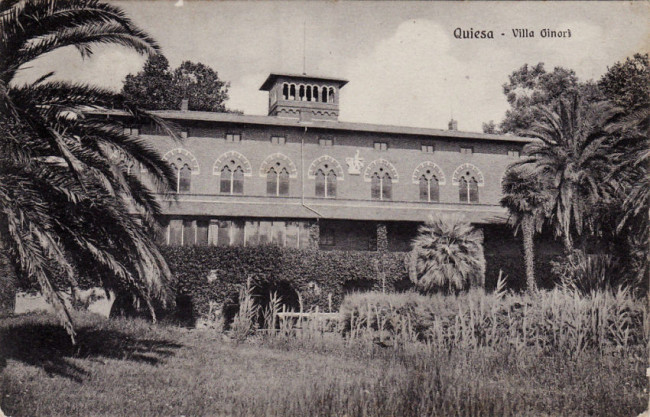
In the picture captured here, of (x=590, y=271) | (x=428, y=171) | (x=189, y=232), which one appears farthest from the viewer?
(x=428, y=171)

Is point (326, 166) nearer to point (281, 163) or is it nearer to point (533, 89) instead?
point (281, 163)

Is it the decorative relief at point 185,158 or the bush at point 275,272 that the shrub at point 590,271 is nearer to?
the bush at point 275,272

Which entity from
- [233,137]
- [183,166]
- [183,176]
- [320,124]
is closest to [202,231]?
[183,176]

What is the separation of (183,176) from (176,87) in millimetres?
12836

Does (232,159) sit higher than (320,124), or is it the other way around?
(320,124)

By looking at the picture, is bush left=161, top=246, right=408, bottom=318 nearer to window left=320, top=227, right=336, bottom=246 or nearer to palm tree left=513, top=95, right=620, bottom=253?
window left=320, top=227, right=336, bottom=246

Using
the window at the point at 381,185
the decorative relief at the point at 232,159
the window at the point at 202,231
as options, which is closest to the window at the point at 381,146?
the window at the point at 381,185

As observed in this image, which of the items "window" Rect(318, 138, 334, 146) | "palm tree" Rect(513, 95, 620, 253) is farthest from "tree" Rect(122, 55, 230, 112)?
"palm tree" Rect(513, 95, 620, 253)

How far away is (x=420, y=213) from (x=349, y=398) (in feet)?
75.8

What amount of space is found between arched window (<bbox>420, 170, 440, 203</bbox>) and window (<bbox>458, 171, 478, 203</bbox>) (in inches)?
57.4

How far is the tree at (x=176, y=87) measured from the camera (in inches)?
1471

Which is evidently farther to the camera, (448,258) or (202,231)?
(202,231)

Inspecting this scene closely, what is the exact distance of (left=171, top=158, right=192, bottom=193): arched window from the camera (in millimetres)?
28109

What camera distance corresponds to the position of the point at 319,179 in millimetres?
29938
